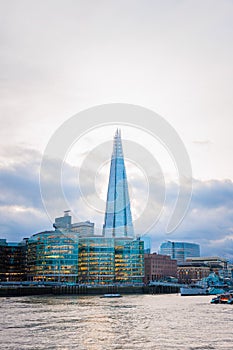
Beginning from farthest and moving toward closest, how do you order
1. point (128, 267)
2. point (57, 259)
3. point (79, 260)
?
point (128, 267) → point (79, 260) → point (57, 259)

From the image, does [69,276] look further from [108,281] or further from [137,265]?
[137,265]

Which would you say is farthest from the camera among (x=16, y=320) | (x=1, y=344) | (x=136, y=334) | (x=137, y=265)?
(x=137, y=265)

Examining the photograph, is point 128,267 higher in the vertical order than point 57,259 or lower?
lower

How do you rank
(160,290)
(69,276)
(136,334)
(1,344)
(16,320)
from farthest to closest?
(69,276), (160,290), (16,320), (136,334), (1,344)

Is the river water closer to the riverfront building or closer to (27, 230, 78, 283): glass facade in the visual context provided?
(27, 230, 78, 283): glass facade

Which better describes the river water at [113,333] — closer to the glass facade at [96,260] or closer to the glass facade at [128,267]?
the glass facade at [96,260]

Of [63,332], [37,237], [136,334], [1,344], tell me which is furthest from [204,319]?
[37,237]

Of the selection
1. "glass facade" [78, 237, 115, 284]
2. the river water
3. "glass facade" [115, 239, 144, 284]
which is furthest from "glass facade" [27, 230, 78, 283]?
the river water

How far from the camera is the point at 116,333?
136ft

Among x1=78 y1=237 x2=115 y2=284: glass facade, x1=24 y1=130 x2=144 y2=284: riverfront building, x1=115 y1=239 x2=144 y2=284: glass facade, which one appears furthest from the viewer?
x1=115 y1=239 x2=144 y2=284: glass facade

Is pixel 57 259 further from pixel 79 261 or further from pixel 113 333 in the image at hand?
pixel 113 333

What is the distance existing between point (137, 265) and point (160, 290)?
35690mm

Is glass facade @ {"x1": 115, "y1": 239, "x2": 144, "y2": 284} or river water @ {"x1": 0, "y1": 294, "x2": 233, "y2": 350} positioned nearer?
river water @ {"x1": 0, "y1": 294, "x2": 233, "y2": 350}

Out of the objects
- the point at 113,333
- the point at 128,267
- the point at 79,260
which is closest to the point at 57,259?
the point at 79,260
